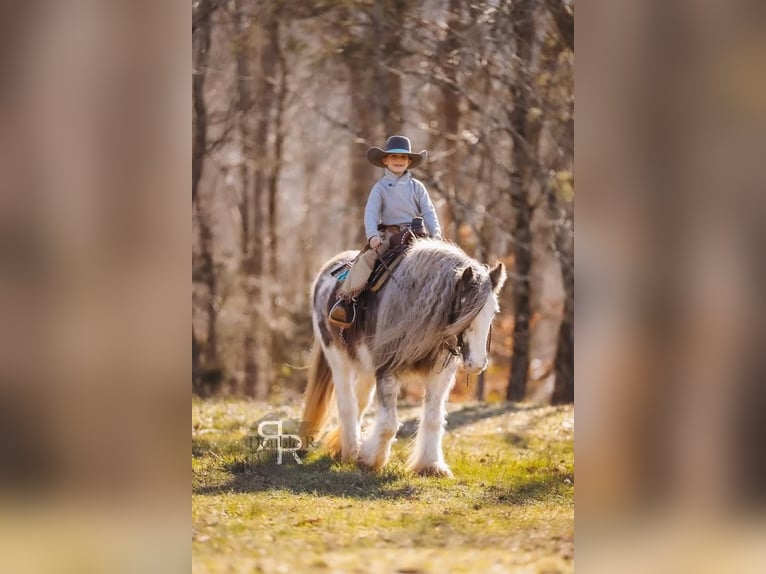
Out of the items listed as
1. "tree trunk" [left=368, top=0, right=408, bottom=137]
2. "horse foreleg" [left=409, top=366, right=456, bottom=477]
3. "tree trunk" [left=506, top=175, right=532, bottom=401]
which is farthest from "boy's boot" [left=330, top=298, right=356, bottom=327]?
"tree trunk" [left=506, top=175, right=532, bottom=401]

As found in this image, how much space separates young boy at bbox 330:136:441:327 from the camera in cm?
635

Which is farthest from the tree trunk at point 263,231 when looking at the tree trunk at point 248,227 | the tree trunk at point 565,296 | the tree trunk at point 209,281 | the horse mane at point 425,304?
the horse mane at point 425,304

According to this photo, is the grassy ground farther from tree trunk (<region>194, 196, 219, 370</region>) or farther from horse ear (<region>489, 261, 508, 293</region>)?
tree trunk (<region>194, 196, 219, 370</region>)

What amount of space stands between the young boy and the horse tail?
85 centimetres

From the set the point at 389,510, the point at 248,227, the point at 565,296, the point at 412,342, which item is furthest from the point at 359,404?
the point at 248,227

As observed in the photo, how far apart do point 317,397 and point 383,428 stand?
3.82 feet

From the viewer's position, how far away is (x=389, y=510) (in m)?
5.54
